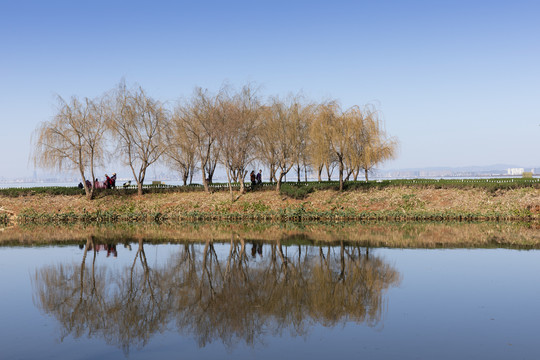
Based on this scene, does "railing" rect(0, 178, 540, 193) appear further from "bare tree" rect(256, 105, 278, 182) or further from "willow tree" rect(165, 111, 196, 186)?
"willow tree" rect(165, 111, 196, 186)

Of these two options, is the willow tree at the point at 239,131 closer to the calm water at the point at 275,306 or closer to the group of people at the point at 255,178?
the group of people at the point at 255,178

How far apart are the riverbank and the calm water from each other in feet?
45.8

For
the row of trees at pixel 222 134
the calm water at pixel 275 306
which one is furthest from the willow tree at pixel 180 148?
the calm water at pixel 275 306

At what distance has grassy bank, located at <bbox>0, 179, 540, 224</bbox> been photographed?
31.9 m

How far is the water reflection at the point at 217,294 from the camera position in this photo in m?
9.77

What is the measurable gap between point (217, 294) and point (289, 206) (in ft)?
77.4

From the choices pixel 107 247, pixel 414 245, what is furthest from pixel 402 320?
pixel 107 247

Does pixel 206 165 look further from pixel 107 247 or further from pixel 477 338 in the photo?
pixel 477 338

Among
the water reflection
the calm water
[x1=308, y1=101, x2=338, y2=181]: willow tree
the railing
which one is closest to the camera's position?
the calm water

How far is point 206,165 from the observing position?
43125mm

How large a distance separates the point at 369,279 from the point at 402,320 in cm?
375

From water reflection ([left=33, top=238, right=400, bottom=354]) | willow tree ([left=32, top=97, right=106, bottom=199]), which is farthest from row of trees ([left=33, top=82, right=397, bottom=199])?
water reflection ([left=33, top=238, right=400, bottom=354])

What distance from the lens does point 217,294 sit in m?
12.3

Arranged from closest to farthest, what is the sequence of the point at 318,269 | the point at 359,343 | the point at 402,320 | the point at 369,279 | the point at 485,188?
the point at 359,343 < the point at 402,320 < the point at 369,279 < the point at 318,269 < the point at 485,188
